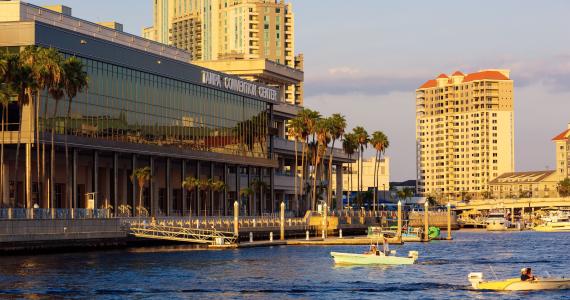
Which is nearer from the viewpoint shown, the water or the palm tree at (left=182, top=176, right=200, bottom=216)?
the water

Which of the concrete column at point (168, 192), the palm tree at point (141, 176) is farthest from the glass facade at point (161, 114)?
the palm tree at point (141, 176)

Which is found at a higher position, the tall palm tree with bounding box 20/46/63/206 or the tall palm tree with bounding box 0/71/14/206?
the tall palm tree with bounding box 20/46/63/206

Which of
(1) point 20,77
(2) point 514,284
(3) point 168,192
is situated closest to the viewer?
(2) point 514,284

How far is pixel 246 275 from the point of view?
9406 centimetres

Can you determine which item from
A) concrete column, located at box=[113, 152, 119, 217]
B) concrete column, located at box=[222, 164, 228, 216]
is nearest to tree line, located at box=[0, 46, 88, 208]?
concrete column, located at box=[113, 152, 119, 217]

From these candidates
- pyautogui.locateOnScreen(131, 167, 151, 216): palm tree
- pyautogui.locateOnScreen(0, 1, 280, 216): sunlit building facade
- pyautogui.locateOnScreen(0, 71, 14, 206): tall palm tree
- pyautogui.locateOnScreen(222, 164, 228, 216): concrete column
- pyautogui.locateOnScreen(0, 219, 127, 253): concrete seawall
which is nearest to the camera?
pyautogui.locateOnScreen(0, 219, 127, 253): concrete seawall

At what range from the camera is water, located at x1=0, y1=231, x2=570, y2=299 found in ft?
261

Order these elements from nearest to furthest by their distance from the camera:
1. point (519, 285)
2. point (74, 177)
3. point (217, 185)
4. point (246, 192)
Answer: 1. point (519, 285)
2. point (74, 177)
3. point (217, 185)
4. point (246, 192)

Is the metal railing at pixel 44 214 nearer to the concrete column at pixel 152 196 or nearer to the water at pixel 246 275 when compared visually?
the water at pixel 246 275

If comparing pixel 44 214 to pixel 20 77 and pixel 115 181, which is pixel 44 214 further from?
pixel 115 181

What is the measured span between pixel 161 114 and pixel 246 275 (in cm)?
6728

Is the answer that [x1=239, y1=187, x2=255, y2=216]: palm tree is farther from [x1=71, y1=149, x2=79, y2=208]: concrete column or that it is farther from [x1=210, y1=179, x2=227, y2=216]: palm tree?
[x1=71, y1=149, x2=79, y2=208]: concrete column

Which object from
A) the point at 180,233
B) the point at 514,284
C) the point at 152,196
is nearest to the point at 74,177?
the point at 180,233

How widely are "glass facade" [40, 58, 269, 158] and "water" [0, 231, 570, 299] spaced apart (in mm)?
20783
